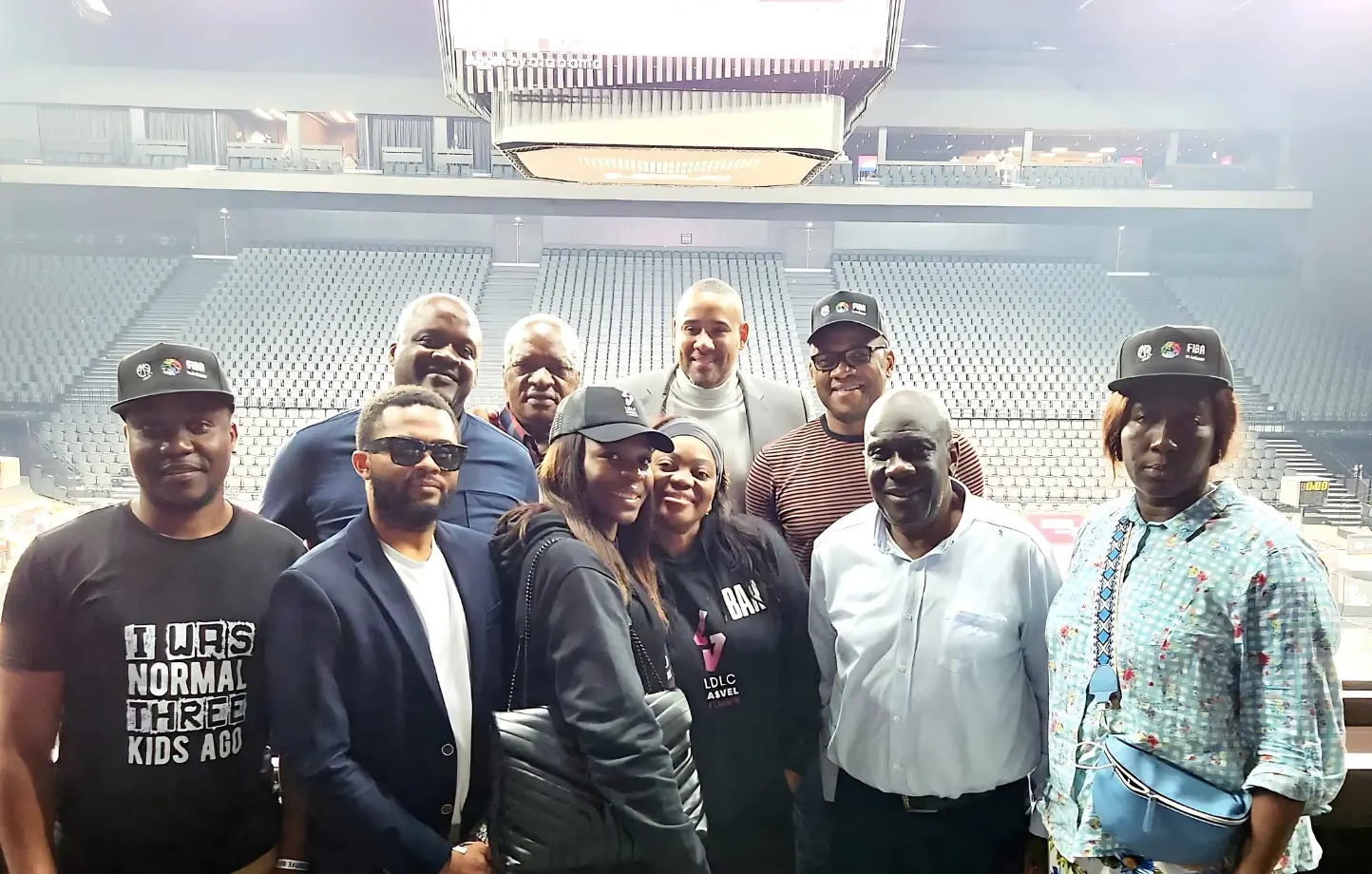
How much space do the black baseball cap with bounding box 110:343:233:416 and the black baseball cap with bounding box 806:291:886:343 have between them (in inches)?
40.0

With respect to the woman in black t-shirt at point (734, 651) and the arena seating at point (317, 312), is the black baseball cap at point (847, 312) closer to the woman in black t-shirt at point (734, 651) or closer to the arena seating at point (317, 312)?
the woman in black t-shirt at point (734, 651)

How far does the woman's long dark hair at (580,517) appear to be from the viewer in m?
1.18

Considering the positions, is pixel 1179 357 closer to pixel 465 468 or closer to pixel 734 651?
pixel 734 651

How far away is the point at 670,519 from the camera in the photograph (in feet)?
4.19

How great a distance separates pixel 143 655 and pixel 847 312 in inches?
50.4

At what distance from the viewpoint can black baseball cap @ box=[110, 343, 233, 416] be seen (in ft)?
3.51

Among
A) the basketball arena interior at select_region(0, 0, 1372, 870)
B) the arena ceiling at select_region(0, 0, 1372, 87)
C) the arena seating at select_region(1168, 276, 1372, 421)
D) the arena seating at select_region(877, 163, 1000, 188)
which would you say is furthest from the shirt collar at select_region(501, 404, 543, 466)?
the arena seating at select_region(877, 163, 1000, 188)

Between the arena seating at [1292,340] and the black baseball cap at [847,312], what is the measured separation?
15.5 feet

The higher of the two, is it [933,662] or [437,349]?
[437,349]

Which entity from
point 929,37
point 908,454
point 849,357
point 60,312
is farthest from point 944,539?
point 60,312

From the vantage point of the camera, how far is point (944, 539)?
1.30m

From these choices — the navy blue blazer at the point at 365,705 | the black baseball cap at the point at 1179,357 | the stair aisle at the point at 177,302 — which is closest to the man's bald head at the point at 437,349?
the navy blue blazer at the point at 365,705

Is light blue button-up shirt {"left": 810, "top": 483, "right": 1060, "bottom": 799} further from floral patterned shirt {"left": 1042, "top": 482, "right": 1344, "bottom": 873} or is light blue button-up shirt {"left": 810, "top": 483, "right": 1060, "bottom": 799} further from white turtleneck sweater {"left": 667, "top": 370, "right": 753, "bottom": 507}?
white turtleneck sweater {"left": 667, "top": 370, "right": 753, "bottom": 507}

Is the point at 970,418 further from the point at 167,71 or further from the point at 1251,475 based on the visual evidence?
the point at 167,71
